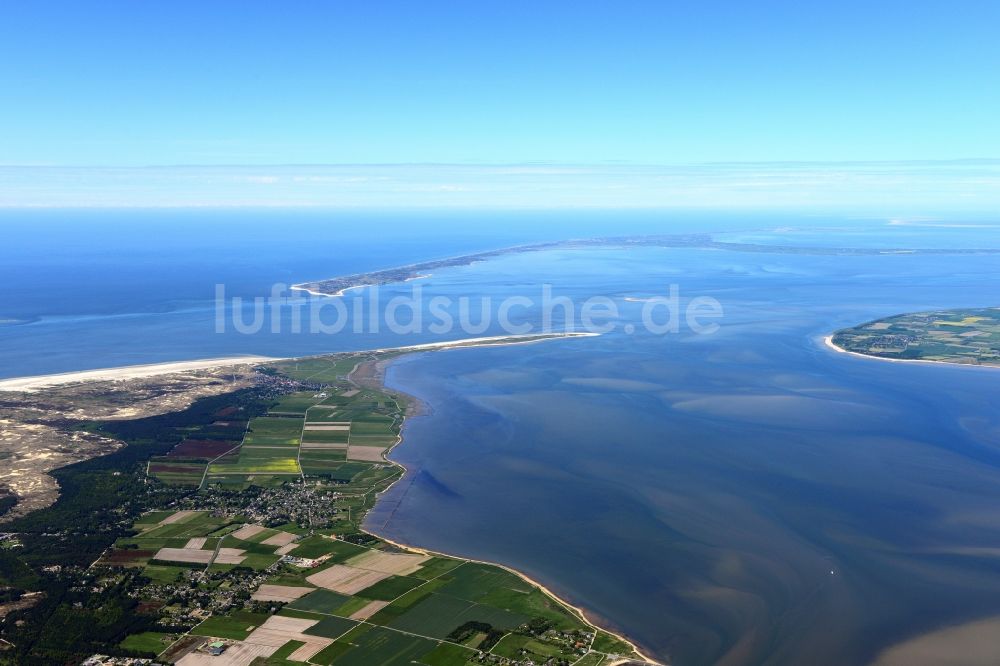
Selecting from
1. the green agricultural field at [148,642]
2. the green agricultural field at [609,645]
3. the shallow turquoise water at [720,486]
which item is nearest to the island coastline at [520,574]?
the green agricultural field at [609,645]

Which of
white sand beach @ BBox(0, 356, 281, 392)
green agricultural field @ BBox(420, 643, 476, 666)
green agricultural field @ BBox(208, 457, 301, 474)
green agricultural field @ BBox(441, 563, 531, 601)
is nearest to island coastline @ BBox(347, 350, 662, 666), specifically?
green agricultural field @ BBox(441, 563, 531, 601)

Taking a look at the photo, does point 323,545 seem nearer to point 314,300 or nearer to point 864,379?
point 864,379

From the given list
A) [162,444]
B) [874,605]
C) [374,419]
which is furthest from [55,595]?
[874,605]

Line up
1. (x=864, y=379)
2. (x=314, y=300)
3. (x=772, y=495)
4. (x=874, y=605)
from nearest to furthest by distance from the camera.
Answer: (x=874, y=605) → (x=772, y=495) → (x=864, y=379) → (x=314, y=300)

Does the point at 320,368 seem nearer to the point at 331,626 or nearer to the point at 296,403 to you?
the point at 296,403

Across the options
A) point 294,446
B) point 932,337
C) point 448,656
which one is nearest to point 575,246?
point 932,337

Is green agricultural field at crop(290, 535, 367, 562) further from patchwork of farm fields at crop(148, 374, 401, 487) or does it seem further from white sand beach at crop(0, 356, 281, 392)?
white sand beach at crop(0, 356, 281, 392)

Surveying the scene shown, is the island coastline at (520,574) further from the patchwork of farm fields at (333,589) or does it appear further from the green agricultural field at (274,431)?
the green agricultural field at (274,431)
